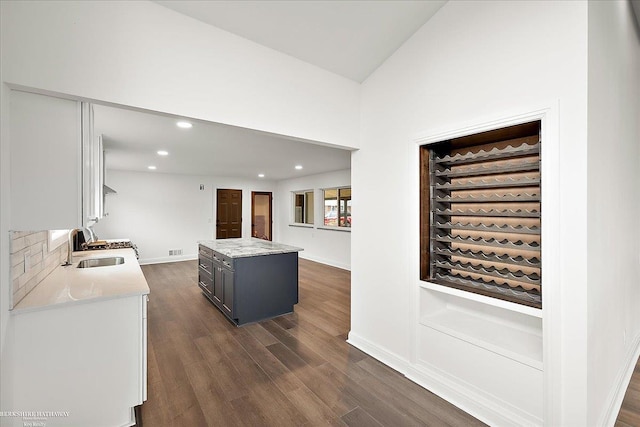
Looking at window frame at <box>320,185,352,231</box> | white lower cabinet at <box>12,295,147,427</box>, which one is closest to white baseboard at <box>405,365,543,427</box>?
white lower cabinet at <box>12,295,147,427</box>

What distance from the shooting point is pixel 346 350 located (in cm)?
289

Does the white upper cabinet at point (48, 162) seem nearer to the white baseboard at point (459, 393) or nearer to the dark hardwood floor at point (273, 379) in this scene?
the dark hardwood floor at point (273, 379)

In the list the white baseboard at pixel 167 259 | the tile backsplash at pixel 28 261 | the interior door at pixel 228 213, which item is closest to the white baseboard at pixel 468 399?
the tile backsplash at pixel 28 261

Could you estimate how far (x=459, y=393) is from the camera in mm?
2064

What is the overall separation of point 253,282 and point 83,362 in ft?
6.44

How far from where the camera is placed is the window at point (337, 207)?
23.3ft

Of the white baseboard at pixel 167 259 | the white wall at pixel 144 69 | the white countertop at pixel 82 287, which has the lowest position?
the white baseboard at pixel 167 259

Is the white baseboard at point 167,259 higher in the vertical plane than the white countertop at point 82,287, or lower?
lower

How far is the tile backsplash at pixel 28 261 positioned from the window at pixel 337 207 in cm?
552

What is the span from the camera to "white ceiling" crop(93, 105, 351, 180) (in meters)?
3.29

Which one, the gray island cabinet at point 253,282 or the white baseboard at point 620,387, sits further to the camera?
the gray island cabinet at point 253,282

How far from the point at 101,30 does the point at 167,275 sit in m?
5.41

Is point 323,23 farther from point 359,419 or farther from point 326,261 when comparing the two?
point 326,261

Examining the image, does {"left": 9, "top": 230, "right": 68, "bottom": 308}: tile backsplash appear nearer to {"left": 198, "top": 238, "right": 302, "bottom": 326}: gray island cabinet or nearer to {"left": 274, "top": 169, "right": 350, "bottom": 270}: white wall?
{"left": 198, "top": 238, "right": 302, "bottom": 326}: gray island cabinet
